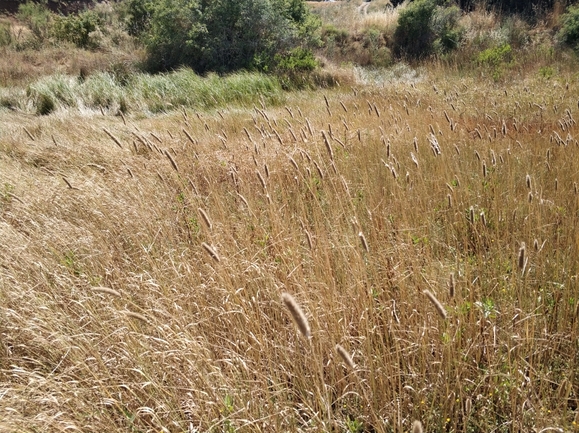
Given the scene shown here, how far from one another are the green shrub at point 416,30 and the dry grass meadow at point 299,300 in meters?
12.5

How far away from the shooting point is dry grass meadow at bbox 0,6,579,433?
4.72 feet

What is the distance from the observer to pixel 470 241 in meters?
2.37

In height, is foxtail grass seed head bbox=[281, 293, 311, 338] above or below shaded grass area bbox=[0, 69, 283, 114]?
below

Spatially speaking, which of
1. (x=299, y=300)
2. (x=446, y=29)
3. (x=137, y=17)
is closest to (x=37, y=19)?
(x=137, y=17)

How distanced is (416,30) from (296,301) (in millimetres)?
16124

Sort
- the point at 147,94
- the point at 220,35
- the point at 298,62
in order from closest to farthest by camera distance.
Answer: the point at 147,94 → the point at 298,62 → the point at 220,35

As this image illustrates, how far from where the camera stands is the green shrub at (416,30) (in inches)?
582

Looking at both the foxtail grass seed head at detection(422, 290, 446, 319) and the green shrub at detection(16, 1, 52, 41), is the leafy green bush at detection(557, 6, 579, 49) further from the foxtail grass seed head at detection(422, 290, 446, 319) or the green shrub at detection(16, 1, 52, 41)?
the green shrub at detection(16, 1, 52, 41)

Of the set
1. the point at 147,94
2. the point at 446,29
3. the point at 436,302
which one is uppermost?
the point at 446,29

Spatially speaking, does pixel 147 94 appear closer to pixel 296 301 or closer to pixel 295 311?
pixel 296 301

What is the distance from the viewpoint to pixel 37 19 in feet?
60.6

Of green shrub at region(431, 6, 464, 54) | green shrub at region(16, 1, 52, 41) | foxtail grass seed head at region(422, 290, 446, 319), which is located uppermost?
green shrub at region(16, 1, 52, 41)

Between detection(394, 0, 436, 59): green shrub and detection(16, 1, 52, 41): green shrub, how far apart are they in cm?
1563

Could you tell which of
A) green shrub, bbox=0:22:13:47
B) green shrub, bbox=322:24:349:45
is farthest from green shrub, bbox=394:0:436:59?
green shrub, bbox=0:22:13:47
